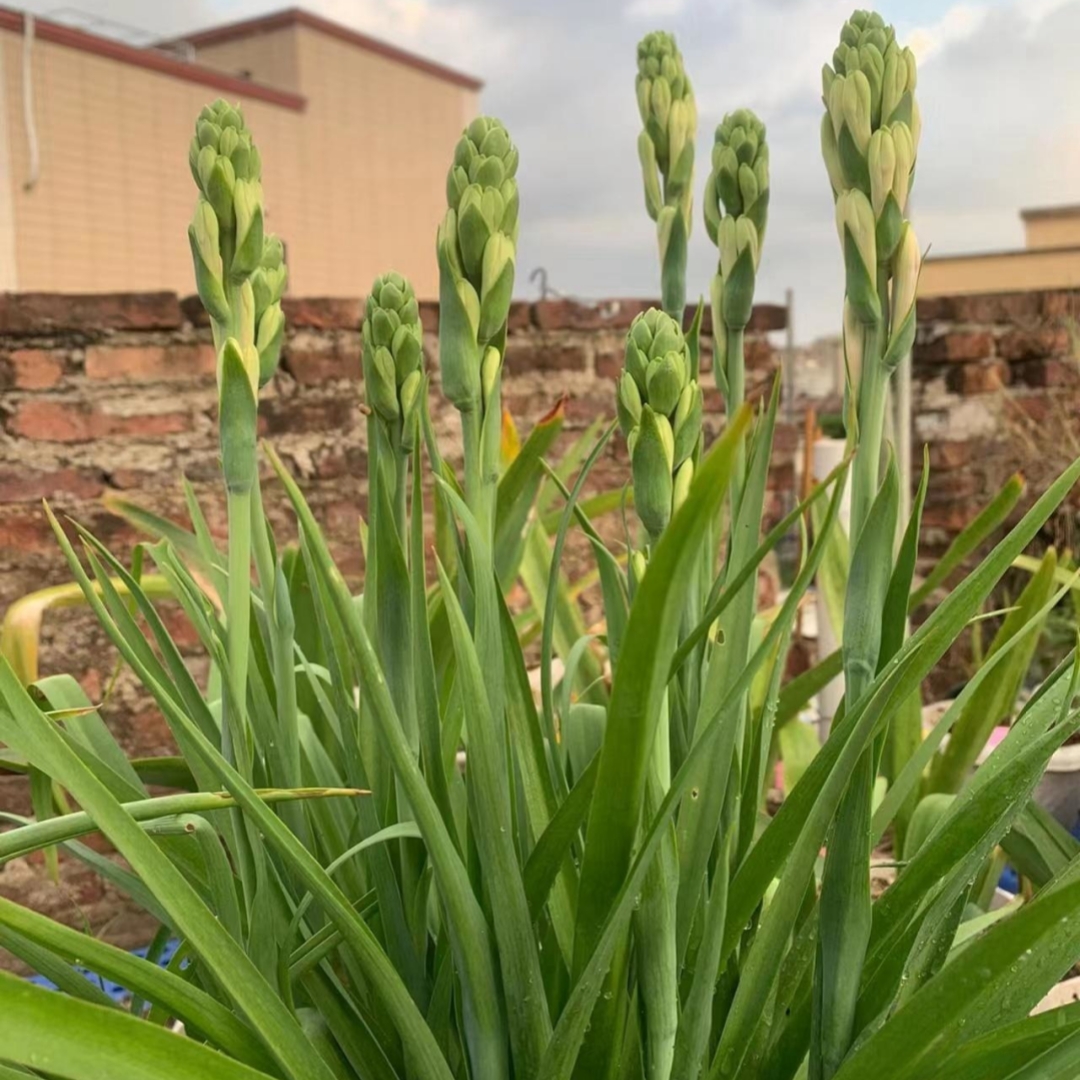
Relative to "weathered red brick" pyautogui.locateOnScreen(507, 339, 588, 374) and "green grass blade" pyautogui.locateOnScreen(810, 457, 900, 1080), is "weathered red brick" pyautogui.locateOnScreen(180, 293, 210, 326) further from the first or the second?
"green grass blade" pyautogui.locateOnScreen(810, 457, 900, 1080)

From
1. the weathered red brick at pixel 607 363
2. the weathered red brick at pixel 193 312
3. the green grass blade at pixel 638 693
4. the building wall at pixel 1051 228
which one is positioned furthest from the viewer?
the building wall at pixel 1051 228

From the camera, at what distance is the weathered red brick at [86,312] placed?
5.53ft

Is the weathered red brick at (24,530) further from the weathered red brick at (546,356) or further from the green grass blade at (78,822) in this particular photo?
the green grass blade at (78,822)

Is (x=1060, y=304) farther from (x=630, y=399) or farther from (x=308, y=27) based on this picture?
(x=308, y=27)

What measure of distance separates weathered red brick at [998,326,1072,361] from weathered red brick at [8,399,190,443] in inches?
85.3

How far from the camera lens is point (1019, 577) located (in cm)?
274

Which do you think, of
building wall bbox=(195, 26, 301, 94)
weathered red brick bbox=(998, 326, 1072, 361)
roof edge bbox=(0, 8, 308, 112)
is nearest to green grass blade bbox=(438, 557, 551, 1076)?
weathered red brick bbox=(998, 326, 1072, 361)

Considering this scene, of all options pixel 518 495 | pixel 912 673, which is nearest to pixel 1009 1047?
pixel 912 673

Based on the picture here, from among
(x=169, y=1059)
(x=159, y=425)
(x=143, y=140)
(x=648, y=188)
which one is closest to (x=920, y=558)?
(x=159, y=425)

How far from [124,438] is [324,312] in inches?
15.5

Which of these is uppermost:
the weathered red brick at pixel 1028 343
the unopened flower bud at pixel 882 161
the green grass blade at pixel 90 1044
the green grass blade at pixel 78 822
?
the weathered red brick at pixel 1028 343

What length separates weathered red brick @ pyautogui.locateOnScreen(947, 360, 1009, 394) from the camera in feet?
9.70

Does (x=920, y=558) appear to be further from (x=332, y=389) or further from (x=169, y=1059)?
(x=169, y=1059)

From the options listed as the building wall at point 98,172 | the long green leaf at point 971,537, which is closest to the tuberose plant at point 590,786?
the long green leaf at point 971,537
